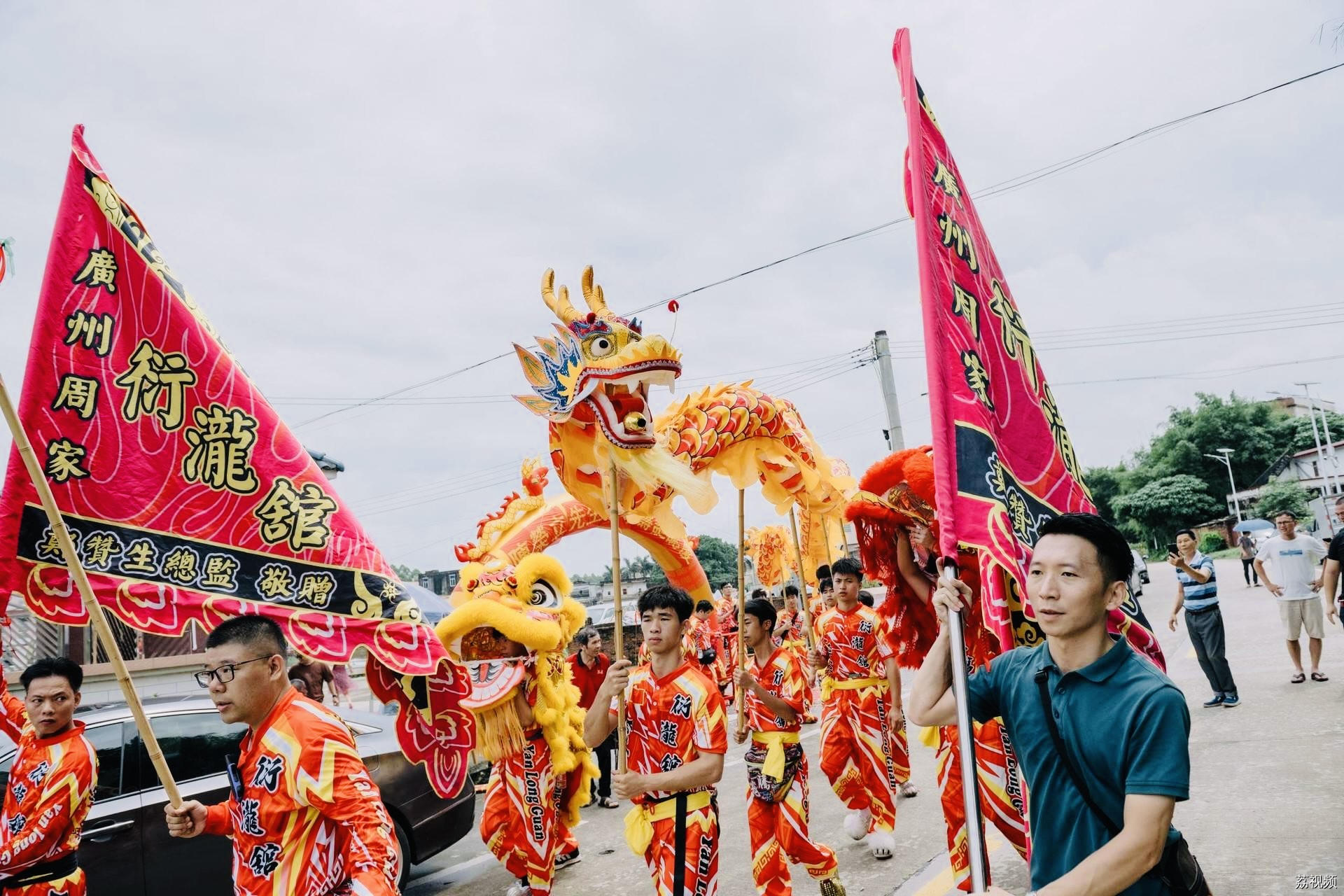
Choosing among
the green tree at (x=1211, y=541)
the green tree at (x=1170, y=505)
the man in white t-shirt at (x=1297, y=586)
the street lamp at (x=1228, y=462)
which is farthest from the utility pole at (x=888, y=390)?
the street lamp at (x=1228, y=462)

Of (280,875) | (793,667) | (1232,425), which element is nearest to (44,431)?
(280,875)

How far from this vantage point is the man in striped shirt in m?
7.84

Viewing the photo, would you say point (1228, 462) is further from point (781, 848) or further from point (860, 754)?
point (781, 848)

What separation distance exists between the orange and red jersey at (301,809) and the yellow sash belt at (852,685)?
157 inches

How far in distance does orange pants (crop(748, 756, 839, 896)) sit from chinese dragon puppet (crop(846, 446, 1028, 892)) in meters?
0.67

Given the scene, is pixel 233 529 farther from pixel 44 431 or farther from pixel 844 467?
pixel 844 467

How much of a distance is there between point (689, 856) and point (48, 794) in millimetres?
2541

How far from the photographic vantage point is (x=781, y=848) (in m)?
4.64

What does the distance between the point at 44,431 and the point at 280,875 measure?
1.72m

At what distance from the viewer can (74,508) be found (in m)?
3.08

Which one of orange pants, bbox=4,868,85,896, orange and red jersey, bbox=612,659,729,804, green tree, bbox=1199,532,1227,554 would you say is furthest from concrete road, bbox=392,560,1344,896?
green tree, bbox=1199,532,1227,554

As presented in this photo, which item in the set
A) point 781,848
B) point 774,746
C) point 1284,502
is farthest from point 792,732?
point 1284,502

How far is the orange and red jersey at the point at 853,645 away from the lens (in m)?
6.11

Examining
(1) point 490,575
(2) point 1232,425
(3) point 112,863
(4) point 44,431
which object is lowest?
(3) point 112,863
